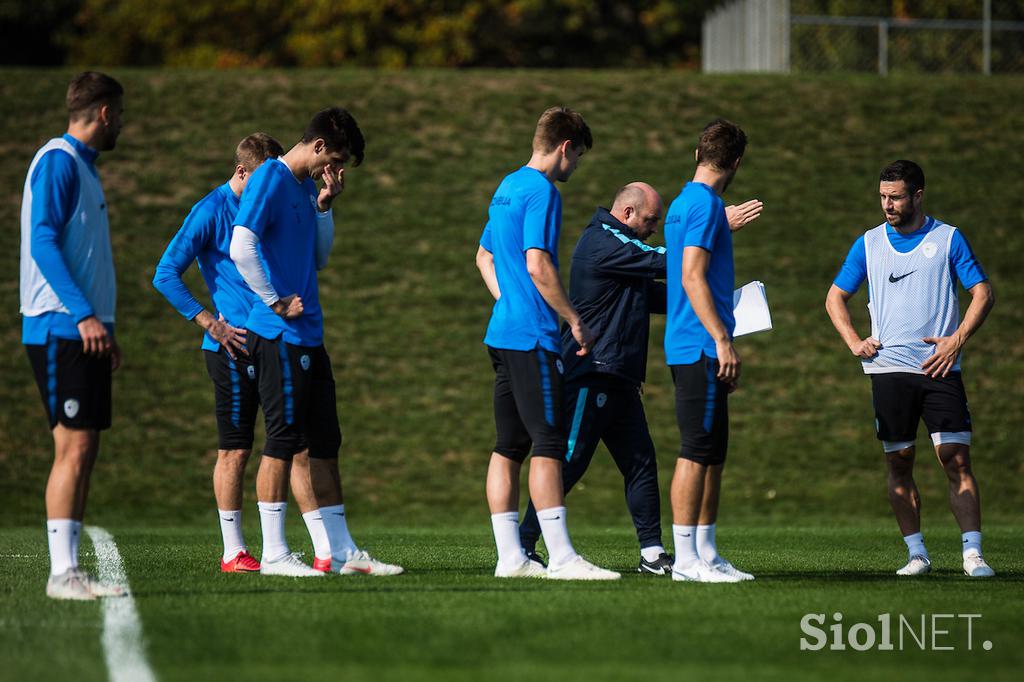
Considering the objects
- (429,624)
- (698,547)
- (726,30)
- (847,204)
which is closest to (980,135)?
(847,204)

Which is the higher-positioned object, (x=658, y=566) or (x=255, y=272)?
(x=255, y=272)

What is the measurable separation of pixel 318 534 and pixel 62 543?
64.2 inches

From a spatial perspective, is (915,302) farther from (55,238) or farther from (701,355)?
(55,238)

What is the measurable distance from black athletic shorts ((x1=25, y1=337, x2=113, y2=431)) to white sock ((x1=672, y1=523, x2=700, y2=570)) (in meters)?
2.94

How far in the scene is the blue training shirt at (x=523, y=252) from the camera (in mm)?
6785

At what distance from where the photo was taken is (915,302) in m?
8.00

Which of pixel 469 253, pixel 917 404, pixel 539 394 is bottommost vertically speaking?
pixel 917 404

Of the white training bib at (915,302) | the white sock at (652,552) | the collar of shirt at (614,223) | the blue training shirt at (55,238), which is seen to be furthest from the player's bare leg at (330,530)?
the white training bib at (915,302)

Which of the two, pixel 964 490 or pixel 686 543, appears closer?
pixel 686 543

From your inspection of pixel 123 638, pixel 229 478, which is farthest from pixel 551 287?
pixel 123 638

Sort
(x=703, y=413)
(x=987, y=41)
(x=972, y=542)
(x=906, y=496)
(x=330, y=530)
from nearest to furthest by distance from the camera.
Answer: (x=703, y=413), (x=330, y=530), (x=972, y=542), (x=906, y=496), (x=987, y=41)

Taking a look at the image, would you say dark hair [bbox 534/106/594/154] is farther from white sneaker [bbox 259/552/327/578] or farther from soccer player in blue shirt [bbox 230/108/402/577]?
white sneaker [bbox 259/552/327/578]

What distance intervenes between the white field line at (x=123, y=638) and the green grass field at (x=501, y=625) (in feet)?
0.17

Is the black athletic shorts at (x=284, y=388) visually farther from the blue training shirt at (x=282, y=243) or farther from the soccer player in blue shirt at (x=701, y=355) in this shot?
the soccer player in blue shirt at (x=701, y=355)
